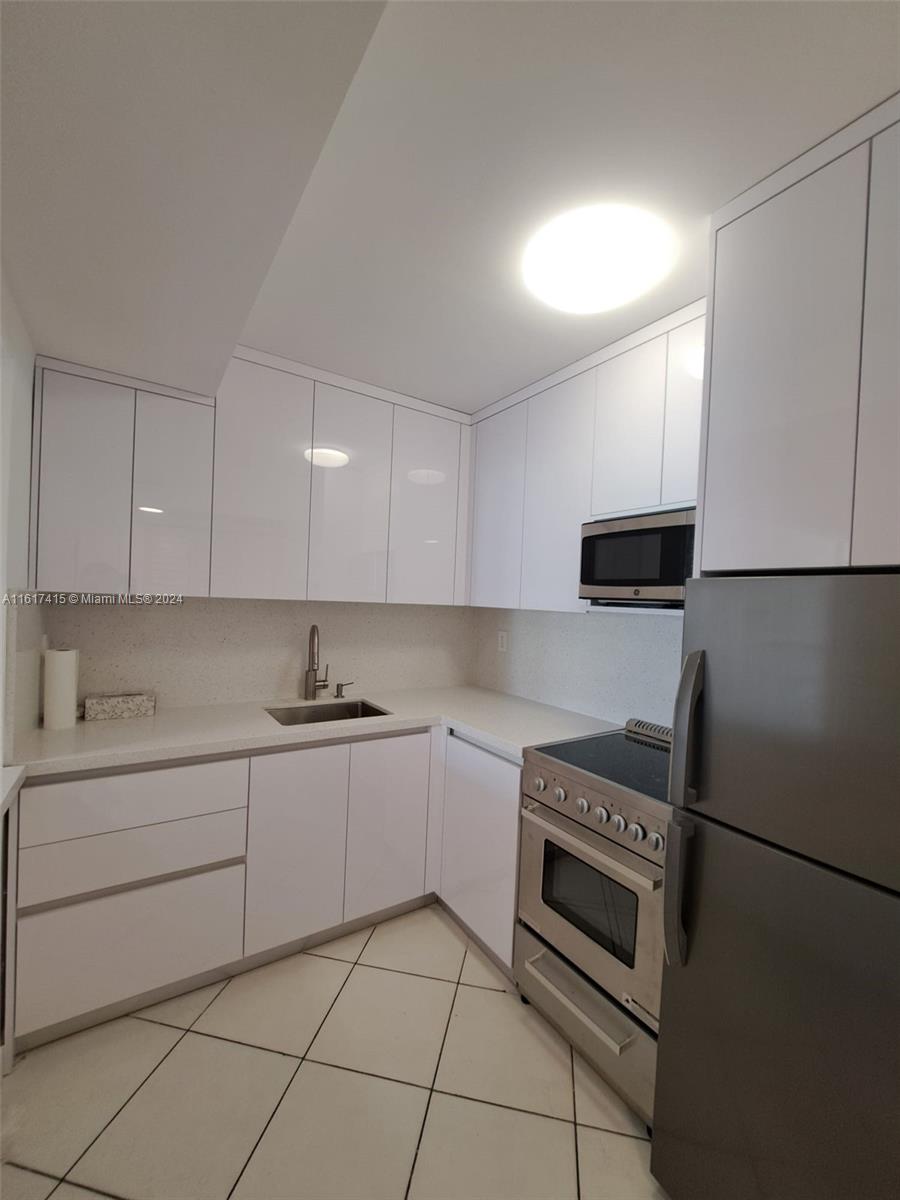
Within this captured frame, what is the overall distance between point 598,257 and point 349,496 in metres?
1.37

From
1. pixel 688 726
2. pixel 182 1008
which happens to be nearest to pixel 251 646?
pixel 182 1008

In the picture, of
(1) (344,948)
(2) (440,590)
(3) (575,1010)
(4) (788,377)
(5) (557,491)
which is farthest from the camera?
(2) (440,590)

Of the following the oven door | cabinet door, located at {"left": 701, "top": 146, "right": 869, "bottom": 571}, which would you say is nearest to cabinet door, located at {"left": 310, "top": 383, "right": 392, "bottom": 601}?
the oven door

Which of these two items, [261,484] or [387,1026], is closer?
[387,1026]

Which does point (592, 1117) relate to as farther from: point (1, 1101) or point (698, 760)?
point (1, 1101)

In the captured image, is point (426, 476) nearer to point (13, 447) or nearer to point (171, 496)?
point (171, 496)

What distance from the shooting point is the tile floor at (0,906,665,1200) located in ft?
3.94

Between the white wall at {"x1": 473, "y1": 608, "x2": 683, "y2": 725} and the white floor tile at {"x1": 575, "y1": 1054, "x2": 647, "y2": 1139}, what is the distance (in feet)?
3.93

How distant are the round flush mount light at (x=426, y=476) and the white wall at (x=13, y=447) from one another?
4.84 ft

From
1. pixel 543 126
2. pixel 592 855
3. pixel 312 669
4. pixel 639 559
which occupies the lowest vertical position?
pixel 592 855

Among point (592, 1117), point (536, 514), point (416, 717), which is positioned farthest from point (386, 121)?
point (592, 1117)

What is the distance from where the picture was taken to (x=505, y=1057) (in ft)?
5.06

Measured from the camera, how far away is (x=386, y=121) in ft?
3.22

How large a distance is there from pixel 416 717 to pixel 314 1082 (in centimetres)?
121
